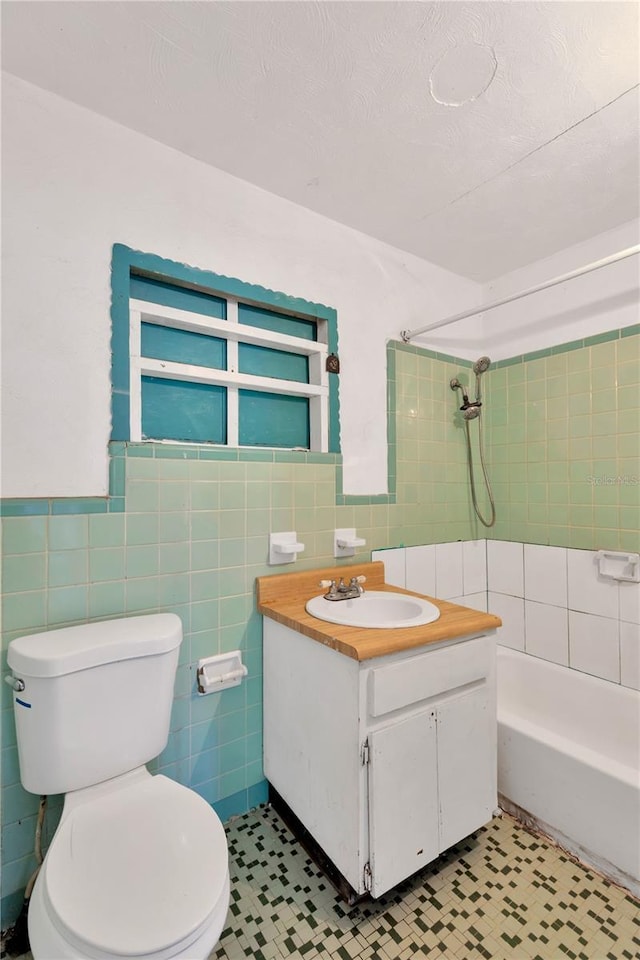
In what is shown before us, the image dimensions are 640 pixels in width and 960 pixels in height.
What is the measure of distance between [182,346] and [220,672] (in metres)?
1.21

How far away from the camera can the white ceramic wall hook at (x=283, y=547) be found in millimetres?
1612

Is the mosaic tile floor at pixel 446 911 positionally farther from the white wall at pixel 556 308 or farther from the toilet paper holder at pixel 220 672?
the white wall at pixel 556 308

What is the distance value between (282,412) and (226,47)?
1.10 m

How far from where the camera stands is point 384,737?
116 cm

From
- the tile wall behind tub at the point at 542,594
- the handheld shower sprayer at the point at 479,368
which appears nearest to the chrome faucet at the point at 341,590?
the tile wall behind tub at the point at 542,594

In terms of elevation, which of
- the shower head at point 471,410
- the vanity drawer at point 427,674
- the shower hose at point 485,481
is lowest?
the vanity drawer at point 427,674

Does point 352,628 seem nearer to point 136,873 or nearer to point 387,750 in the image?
point 387,750

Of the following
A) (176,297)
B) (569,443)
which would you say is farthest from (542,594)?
(176,297)

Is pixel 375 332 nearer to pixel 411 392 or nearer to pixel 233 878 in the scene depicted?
pixel 411 392

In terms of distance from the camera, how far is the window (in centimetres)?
142

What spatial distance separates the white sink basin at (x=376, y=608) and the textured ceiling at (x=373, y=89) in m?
1.62

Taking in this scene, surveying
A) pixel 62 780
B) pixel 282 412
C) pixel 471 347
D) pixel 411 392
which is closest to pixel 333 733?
pixel 62 780

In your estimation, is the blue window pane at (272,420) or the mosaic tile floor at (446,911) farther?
the blue window pane at (272,420)

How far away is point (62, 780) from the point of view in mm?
1072
